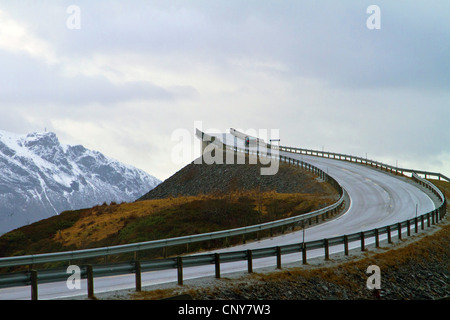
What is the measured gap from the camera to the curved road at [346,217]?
18969mm

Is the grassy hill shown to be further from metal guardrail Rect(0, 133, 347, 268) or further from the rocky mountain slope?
the rocky mountain slope

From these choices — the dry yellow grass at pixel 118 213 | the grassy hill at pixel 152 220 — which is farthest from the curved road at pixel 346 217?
the grassy hill at pixel 152 220

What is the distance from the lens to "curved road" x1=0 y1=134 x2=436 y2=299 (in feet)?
62.2

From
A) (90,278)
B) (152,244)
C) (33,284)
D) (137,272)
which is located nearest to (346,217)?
(152,244)

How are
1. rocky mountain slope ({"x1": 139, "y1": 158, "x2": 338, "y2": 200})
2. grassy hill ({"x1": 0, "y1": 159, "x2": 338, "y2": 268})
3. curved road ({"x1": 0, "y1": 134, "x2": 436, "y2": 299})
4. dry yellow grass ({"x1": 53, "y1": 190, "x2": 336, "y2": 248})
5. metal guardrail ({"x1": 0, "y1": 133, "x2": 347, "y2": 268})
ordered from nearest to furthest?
Result: 1. curved road ({"x1": 0, "y1": 134, "x2": 436, "y2": 299})
2. metal guardrail ({"x1": 0, "y1": 133, "x2": 347, "y2": 268})
3. grassy hill ({"x1": 0, "y1": 159, "x2": 338, "y2": 268})
4. dry yellow grass ({"x1": 53, "y1": 190, "x2": 336, "y2": 248})
5. rocky mountain slope ({"x1": 139, "y1": 158, "x2": 338, "y2": 200})

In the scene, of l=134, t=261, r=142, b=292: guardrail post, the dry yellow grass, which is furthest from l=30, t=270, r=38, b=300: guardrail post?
the dry yellow grass

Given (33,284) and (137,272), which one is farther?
(137,272)

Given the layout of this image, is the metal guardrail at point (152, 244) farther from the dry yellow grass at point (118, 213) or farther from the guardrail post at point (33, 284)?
the guardrail post at point (33, 284)

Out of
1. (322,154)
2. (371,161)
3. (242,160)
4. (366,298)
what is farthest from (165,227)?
(322,154)

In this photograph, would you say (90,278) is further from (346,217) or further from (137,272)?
(346,217)

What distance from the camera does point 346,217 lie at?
45.5 m

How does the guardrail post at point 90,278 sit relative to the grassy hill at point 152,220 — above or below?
above
